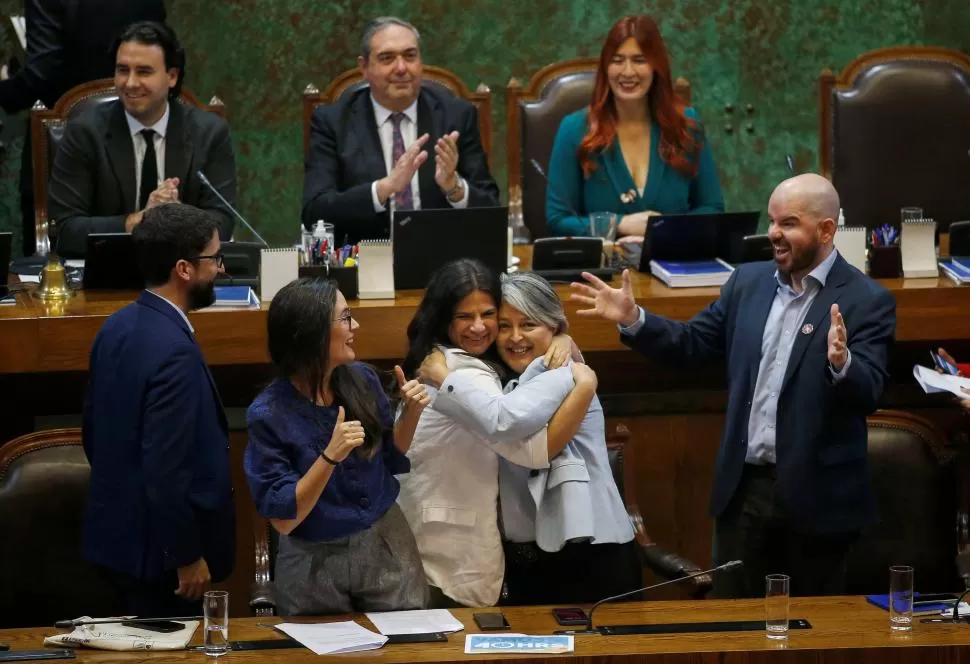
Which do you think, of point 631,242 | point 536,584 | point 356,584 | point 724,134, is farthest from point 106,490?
point 724,134

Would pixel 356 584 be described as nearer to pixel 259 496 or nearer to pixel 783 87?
pixel 259 496

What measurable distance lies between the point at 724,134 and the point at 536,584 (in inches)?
140

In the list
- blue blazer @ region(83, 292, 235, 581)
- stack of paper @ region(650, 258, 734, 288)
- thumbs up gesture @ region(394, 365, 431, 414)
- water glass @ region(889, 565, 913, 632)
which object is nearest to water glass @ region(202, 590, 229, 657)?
blue blazer @ region(83, 292, 235, 581)

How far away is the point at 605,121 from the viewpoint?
4637 millimetres

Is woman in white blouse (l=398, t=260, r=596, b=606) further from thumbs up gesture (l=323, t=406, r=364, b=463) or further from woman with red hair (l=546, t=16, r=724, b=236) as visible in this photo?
woman with red hair (l=546, t=16, r=724, b=236)

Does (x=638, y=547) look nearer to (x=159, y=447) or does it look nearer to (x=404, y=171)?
(x=159, y=447)

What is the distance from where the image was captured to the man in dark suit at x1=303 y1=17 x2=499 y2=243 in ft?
15.0

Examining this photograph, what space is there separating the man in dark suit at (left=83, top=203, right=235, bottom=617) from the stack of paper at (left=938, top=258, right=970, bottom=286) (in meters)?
2.08

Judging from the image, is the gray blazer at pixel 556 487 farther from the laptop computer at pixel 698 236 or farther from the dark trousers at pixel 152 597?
the laptop computer at pixel 698 236

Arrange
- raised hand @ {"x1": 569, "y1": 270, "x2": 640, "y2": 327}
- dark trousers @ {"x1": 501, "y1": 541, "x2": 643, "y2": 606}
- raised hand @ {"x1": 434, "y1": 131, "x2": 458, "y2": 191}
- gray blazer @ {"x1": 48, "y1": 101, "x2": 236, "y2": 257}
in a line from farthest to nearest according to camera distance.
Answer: gray blazer @ {"x1": 48, "y1": 101, "x2": 236, "y2": 257} < raised hand @ {"x1": 434, "y1": 131, "x2": 458, "y2": 191} < raised hand @ {"x1": 569, "y1": 270, "x2": 640, "y2": 327} < dark trousers @ {"x1": 501, "y1": 541, "x2": 643, "y2": 606}

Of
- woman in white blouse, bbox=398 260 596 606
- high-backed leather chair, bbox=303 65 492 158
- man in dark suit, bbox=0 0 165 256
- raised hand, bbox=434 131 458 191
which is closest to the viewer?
woman in white blouse, bbox=398 260 596 606

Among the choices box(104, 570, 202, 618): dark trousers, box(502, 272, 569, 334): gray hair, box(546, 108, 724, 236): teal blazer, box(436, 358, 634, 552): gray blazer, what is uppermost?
box(546, 108, 724, 236): teal blazer

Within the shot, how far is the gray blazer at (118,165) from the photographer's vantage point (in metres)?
4.57

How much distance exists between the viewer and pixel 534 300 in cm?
349
